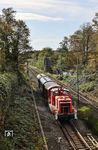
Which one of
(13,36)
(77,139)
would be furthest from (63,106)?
(13,36)

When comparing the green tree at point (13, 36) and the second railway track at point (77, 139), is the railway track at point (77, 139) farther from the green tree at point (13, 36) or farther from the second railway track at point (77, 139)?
the green tree at point (13, 36)

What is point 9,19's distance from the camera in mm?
62719

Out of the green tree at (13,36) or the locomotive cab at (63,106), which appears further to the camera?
the green tree at (13,36)

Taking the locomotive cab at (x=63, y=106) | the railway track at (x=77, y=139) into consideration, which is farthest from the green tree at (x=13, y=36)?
the railway track at (x=77, y=139)

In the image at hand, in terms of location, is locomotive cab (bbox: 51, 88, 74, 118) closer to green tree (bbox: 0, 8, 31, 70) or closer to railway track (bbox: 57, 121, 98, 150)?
railway track (bbox: 57, 121, 98, 150)

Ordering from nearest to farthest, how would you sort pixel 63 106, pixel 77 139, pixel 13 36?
Answer: pixel 77 139 < pixel 63 106 < pixel 13 36

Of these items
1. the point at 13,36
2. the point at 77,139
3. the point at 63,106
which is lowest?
the point at 77,139

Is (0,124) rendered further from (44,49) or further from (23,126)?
(44,49)

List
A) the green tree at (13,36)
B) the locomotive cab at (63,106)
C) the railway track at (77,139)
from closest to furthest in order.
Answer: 1. the railway track at (77,139)
2. the locomotive cab at (63,106)
3. the green tree at (13,36)

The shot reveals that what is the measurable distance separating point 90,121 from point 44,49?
103 meters

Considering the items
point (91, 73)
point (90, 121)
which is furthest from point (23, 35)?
point (90, 121)

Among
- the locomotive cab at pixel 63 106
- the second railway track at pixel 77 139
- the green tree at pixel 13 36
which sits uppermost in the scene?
the green tree at pixel 13 36

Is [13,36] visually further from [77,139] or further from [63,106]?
[77,139]

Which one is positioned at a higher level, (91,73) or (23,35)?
(23,35)
